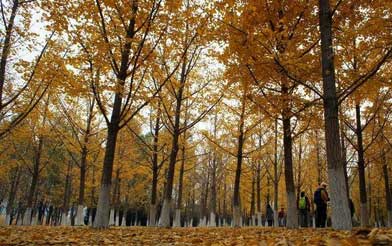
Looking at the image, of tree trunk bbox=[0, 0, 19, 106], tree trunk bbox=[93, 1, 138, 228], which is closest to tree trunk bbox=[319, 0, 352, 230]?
tree trunk bbox=[93, 1, 138, 228]

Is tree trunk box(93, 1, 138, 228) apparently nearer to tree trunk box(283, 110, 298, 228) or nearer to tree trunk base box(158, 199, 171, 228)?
tree trunk base box(158, 199, 171, 228)

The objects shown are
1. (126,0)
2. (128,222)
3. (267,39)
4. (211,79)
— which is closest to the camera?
(267,39)

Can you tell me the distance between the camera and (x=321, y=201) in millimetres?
12836

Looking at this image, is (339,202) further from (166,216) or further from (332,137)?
(166,216)

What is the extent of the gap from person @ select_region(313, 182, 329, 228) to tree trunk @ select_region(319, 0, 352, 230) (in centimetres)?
647

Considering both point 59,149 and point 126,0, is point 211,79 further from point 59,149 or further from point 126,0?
point 59,149

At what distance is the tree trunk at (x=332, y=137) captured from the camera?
6473 millimetres

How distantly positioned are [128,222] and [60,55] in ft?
86.4

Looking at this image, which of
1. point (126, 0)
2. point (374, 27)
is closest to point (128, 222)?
point (126, 0)

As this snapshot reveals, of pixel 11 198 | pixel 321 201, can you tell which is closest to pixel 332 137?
pixel 321 201

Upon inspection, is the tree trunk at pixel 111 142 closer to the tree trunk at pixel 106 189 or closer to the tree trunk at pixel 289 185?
the tree trunk at pixel 106 189

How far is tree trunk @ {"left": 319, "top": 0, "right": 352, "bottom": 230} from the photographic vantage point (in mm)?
6473

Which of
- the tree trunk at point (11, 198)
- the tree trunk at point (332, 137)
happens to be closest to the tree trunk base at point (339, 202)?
the tree trunk at point (332, 137)

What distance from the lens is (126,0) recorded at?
900 centimetres
